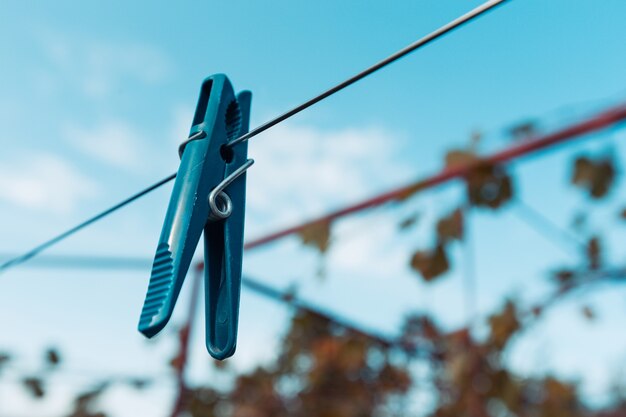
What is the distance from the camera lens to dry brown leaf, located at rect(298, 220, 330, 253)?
68.4 inches

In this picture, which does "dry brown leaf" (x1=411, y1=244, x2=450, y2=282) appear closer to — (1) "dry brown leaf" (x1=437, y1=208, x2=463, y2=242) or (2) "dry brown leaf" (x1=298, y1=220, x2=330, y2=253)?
(1) "dry brown leaf" (x1=437, y1=208, x2=463, y2=242)

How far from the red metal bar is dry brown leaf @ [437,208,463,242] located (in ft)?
0.33

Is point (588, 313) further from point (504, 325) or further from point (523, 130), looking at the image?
point (523, 130)

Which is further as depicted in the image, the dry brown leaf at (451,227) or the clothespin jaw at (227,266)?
the dry brown leaf at (451,227)

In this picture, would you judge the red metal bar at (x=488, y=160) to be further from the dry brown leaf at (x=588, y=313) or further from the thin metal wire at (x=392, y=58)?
the thin metal wire at (x=392, y=58)

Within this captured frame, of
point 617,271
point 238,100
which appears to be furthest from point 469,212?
point 238,100

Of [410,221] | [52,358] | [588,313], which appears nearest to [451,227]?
[410,221]

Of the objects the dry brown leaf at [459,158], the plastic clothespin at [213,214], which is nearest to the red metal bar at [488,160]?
the dry brown leaf at [459,158]

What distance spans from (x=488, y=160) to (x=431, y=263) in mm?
289

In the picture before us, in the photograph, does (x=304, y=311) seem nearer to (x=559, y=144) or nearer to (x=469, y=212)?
(x=469, y=212)

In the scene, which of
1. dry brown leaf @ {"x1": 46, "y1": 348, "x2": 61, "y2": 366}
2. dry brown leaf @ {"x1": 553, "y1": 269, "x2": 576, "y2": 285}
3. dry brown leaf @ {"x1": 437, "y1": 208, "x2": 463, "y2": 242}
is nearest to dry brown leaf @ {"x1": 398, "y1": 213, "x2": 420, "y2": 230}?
dry brown leaf @ {"x1": 437, "y1": 208, "x2": 463, "y2": 242}

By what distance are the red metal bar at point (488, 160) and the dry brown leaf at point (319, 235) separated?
0.01m

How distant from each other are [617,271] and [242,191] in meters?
1.52

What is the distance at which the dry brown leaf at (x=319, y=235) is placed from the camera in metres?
1.74
